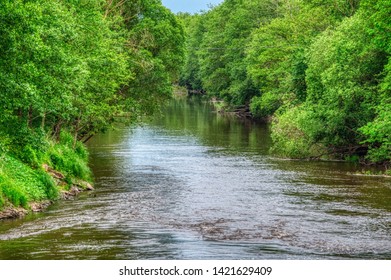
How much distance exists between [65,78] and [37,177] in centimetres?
436

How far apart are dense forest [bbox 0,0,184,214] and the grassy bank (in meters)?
0.05

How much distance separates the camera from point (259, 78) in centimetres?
7100

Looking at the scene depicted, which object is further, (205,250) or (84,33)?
(84,33)

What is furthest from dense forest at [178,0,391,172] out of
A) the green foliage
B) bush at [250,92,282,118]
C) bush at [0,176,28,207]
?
bush at [0,176,28,207]

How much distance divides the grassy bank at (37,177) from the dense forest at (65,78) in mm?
45

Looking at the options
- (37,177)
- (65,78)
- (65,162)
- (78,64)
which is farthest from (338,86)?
(65,78)

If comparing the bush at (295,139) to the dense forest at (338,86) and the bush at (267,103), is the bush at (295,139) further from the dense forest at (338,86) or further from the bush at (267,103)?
the bush at (267,103)

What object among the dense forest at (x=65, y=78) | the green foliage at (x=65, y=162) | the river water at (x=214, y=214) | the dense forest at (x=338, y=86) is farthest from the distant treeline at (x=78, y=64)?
the dense forest at (x=338, y=86)

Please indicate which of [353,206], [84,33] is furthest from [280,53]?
[353,206]

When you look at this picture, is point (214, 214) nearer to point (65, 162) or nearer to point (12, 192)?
point (12, 192)

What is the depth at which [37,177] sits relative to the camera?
25.6m

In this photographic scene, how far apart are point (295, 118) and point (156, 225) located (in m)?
24.0

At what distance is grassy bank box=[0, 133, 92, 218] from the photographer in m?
22.4
